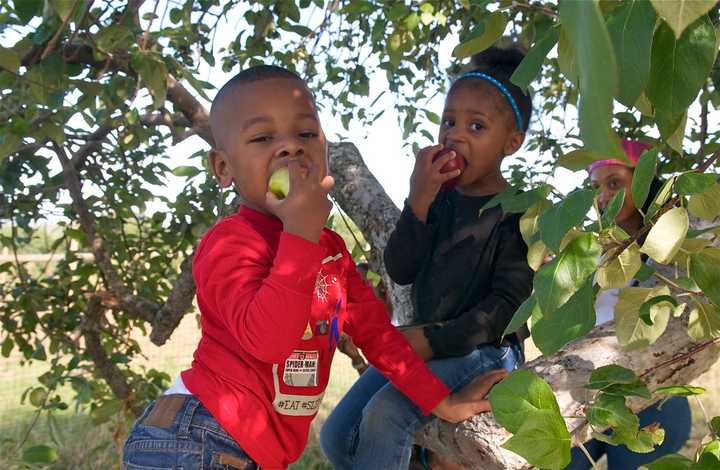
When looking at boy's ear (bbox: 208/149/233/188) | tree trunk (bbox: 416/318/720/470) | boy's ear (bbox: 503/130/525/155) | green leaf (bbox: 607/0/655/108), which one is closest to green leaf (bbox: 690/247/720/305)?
green leaf (bbox: 607/0/655/108)

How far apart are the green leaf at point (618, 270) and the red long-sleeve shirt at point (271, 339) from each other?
603 mm

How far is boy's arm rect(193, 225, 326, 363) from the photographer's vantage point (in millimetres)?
1363

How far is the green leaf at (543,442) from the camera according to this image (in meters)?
0.81

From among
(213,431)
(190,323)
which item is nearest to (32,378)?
(190,323)

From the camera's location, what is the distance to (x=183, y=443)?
150cm

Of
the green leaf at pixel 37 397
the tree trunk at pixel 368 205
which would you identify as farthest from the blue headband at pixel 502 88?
the green leaf at pixel 37 397

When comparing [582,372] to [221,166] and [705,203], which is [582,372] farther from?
[221,166]

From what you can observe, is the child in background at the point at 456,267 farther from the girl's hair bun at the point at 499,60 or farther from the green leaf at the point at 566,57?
the green leaf at the point at 566,57

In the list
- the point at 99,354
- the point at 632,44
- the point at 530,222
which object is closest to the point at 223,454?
the point at 530,222

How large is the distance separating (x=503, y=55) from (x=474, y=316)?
0.76 m

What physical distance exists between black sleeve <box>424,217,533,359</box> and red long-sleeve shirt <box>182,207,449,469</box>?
11 centimetres

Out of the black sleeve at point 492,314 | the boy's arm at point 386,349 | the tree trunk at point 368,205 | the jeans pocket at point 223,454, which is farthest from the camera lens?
the tree trunk at point 368,205

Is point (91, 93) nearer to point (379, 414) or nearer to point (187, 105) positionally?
point (187, 105)

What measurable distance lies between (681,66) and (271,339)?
0.91 m
